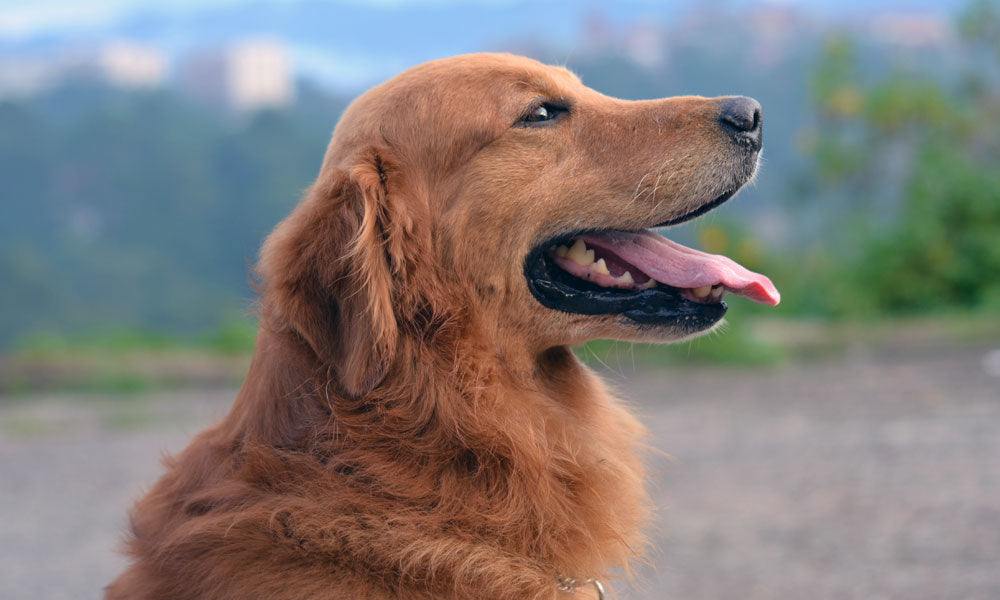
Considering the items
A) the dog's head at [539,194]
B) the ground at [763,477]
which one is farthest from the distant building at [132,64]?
the dog's head at [539,194]

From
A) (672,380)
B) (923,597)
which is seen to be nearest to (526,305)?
(923,597)

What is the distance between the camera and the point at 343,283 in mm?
2516

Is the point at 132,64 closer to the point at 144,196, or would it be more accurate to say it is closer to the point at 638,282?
the point at 144,196

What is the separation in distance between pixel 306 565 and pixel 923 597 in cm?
364

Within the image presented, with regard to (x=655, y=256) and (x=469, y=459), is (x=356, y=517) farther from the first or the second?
(x=655, y=256)

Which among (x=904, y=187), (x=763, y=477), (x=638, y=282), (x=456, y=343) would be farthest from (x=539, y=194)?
(x=904, y=187)

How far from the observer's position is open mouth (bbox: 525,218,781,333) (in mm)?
2842

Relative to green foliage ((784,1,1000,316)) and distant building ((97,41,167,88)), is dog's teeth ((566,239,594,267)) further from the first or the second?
distant building ((97,41,167,88))

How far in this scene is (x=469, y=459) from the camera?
8.49ft

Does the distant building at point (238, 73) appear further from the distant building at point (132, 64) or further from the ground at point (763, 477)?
the ground at point (763, 477)

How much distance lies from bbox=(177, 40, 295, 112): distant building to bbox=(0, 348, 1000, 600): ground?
2011 centimetres

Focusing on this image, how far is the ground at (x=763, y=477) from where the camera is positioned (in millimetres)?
5242

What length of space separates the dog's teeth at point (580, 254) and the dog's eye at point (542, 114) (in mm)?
396

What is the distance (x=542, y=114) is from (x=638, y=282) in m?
0.60
